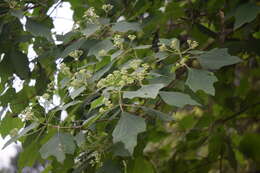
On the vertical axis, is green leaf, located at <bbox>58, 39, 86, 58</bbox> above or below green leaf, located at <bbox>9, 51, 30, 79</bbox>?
above

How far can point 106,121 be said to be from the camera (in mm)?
1719

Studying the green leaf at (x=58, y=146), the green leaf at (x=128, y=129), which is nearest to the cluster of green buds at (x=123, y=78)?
the green leaf at (x=128, y=129)

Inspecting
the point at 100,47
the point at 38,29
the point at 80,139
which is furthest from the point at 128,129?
the point at 38,29

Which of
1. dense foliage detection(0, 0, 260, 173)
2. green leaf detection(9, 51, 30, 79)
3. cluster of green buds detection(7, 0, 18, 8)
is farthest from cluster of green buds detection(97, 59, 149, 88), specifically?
green leaf detection(9, 51, 30, 79)

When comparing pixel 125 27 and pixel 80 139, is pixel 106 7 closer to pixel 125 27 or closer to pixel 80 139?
pixel 125 27

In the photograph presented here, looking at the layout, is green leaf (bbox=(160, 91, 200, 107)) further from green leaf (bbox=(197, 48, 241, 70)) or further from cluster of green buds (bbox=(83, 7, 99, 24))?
cluster of green buds (bbox=(83, 7, 99, 24))

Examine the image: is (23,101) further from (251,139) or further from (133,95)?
(251,139)

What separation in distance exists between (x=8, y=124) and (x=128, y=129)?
819 mm

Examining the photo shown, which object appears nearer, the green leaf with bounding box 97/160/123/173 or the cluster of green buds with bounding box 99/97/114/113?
the cluster of green buds with bounding box 99/97/114/113

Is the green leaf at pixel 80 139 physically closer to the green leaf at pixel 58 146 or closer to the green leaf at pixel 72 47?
the green leaf at pixel 58 146

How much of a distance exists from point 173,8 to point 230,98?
1014 millimetres

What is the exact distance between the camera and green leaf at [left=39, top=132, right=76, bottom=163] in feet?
5.27

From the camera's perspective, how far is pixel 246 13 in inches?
79.7

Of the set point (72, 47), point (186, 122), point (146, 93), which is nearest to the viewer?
point (146, 93)
